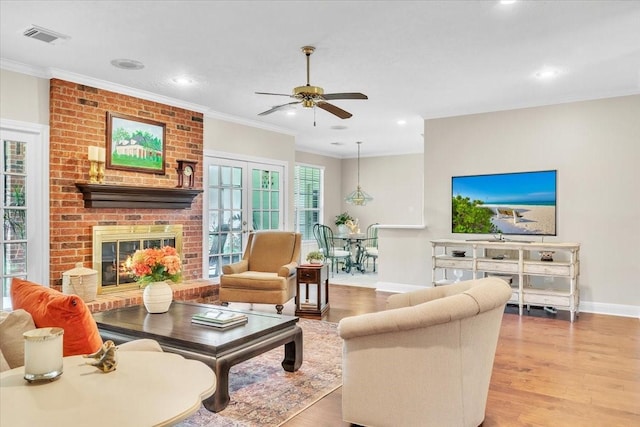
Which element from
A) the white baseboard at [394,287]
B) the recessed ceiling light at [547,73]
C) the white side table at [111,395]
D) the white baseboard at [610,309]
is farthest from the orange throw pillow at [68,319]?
the white baseboard at [610,309]

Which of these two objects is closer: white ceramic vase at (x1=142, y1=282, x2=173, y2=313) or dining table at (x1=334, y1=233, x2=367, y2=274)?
white ceramic vase at (x1=142, y1=282, x2=173, y2=313)

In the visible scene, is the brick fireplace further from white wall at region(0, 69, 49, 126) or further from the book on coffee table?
the book on coffee table

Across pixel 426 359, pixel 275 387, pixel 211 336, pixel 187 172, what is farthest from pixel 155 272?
pixel 187 172

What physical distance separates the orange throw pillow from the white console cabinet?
463 cm

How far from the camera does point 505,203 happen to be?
5777mm

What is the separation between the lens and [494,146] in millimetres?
5883

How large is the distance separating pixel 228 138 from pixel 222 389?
4561 mm

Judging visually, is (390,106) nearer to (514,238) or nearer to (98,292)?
(514,238)

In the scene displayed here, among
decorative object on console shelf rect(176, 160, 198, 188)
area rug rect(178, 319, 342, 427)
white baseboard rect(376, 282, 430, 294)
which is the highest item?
decorative object on console shelf rect(176, 160, 198, 188)

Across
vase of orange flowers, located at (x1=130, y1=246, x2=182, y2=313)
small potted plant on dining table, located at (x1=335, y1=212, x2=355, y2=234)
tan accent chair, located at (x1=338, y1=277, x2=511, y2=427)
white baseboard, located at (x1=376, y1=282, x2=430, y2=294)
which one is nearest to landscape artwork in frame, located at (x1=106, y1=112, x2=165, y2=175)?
vase of orange flowers, located at (x1=130, y1=246, x2=182, y2=313)

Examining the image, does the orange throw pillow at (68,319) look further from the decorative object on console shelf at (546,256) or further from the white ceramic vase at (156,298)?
the decorative object on console shelf at (546,256)

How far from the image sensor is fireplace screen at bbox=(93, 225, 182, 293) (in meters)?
4.88

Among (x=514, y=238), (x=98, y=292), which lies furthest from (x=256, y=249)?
(x=514, y=238)

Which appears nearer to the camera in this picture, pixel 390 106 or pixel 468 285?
pixel 468 285
